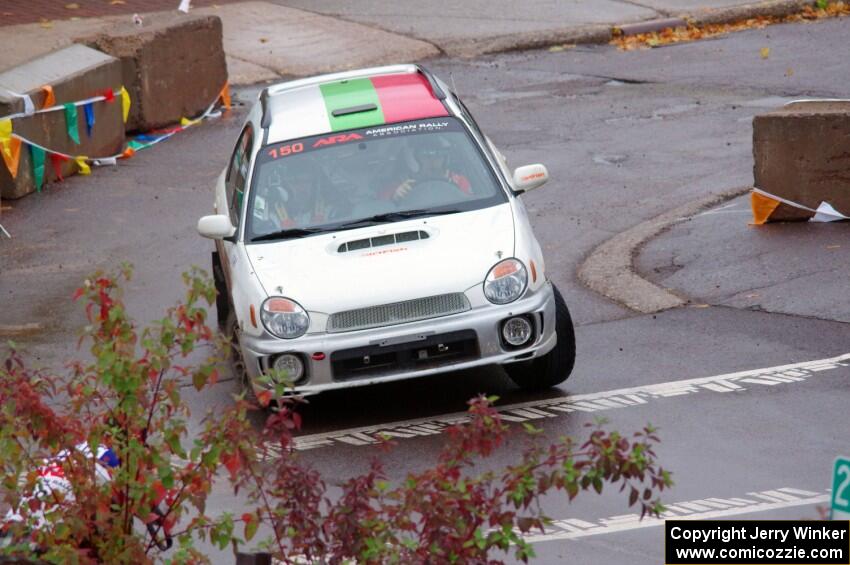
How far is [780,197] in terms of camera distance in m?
12.2

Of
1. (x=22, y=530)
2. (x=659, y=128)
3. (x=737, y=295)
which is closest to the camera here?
(x=22, y=530)

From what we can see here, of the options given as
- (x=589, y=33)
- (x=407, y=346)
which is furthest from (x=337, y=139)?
(x=589, y=33)

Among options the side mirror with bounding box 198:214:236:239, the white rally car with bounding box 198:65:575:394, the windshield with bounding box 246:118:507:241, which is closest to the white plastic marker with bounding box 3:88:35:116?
the white rally car with bounding box 198:65:575:394

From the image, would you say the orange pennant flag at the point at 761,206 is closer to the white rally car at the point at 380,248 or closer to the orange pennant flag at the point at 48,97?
the white rally car at the point at 380,248

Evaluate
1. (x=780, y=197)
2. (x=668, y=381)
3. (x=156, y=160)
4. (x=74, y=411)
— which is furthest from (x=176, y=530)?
(x=156, y=160)

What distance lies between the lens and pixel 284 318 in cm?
864

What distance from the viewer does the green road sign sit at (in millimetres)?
4199

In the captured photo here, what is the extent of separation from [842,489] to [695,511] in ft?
9.63

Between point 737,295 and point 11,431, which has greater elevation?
point 11,431

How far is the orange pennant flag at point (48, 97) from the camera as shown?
15.4 meters

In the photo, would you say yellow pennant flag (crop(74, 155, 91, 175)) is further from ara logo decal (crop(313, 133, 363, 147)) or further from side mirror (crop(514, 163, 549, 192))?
side mirror (crop(514, 163, 549, 192))

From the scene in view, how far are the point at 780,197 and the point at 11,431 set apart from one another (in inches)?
323

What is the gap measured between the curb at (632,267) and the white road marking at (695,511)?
11.7ft

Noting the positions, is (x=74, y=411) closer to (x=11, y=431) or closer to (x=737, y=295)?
(x=11, y=431)
